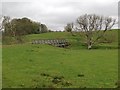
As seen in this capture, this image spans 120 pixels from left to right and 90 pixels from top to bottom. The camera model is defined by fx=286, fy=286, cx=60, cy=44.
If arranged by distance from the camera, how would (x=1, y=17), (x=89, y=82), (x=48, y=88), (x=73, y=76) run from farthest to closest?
(x=1, y=17), (x=73, y=76), (x=89, y=82), (x=48, y=88)

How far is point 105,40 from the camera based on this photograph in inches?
3962

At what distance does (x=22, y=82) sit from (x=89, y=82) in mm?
4129

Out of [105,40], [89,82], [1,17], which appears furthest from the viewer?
[105,40]

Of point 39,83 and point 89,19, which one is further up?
point 89,19

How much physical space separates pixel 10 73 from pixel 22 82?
3728 millimetres

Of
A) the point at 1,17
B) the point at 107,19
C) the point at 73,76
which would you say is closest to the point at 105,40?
the point at 107,19

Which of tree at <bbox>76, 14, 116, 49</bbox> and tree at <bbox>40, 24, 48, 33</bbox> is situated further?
tree at <bbox>40, 24, 48, 33</bbox>

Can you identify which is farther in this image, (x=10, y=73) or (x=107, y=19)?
(x=107, y=19)

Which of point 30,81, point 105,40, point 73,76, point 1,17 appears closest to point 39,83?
point 30,81

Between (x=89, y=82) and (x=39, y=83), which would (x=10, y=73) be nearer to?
(x=39, y=83)

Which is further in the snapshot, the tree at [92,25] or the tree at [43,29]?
the tree at [43,29]

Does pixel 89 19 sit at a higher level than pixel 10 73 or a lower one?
higher

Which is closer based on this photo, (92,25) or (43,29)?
(92,25)

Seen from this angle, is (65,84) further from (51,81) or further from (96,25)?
(96,25)
